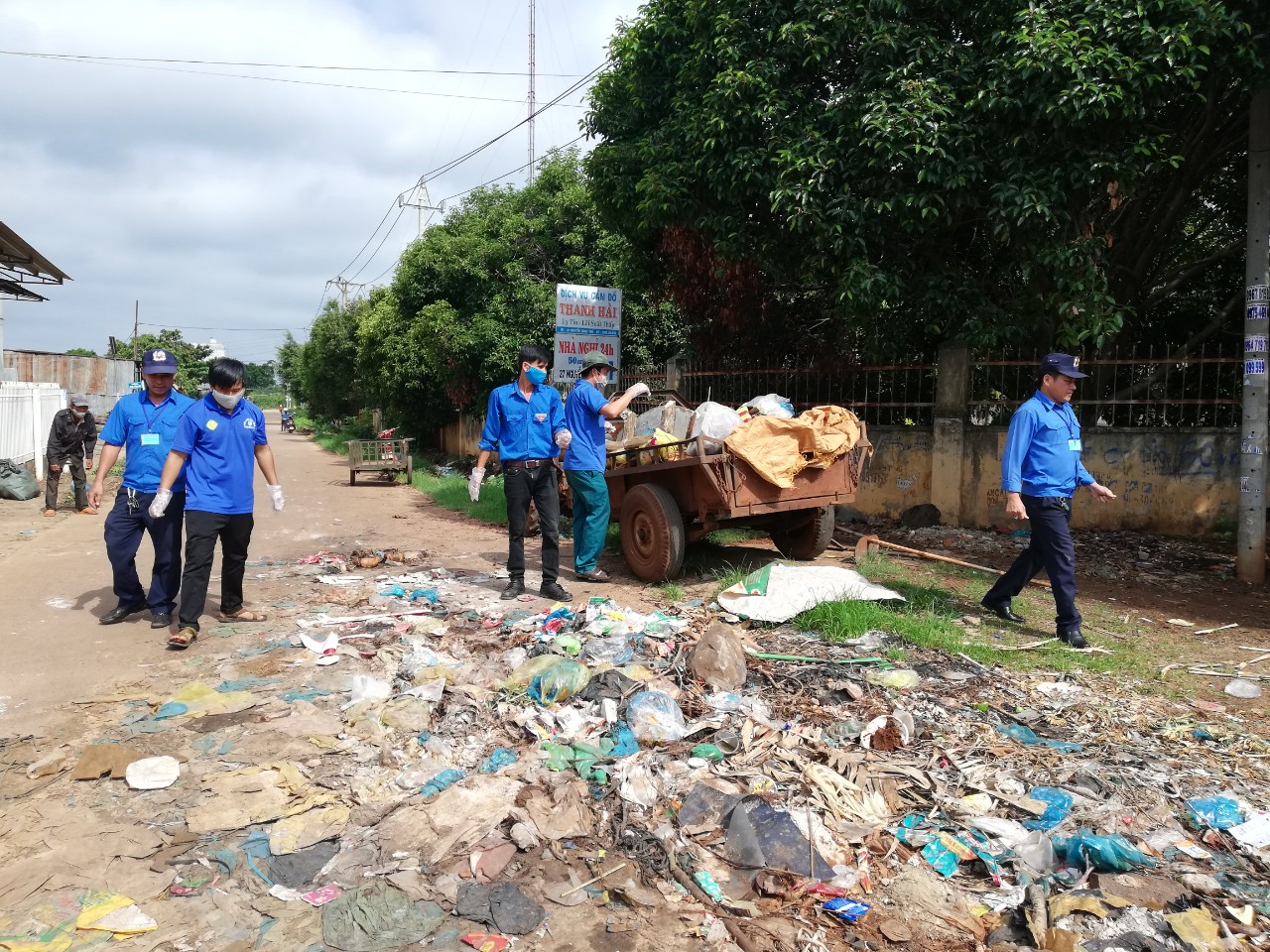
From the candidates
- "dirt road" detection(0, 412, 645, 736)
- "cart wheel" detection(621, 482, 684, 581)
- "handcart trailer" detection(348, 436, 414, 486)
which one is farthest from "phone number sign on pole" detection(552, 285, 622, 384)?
"handcart trailer" detection(348, 436, 414, 486)

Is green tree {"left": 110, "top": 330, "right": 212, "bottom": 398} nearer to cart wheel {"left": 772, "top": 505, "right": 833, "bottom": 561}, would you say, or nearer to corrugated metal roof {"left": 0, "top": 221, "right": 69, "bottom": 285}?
corrugated metal roof {"left": 0, "top": 221, "right": 69, "bottom": 285}

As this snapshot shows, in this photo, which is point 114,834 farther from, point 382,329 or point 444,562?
point 382,329

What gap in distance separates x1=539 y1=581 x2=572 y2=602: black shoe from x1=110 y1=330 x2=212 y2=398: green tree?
3957cm

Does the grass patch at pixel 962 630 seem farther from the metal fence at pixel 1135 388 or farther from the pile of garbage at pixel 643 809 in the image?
the metal fence at pixel 1135 388

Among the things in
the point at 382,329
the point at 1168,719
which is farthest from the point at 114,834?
the point at 382,329

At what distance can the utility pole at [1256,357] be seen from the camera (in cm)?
741

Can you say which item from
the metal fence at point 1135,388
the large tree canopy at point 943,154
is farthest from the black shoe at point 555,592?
the metal fence at point 1135,388

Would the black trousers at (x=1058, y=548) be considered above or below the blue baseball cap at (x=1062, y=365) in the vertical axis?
below

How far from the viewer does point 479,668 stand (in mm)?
4930

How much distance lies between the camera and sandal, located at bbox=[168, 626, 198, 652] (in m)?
5.33

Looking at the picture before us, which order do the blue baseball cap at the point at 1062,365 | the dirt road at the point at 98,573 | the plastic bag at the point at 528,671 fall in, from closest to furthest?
the plastic bag at the point at 528,671 < the dirt road at the point at 98,573 < the blue baseball cap at the point at 1062,365

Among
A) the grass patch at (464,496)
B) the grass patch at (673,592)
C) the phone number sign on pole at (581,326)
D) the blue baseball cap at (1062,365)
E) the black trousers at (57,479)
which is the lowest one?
the grass patch at (673,592)

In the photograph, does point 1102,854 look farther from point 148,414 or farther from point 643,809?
point 148,414

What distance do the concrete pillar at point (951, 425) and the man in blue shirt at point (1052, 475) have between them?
4.47 meters
